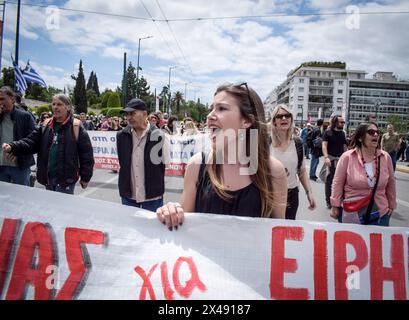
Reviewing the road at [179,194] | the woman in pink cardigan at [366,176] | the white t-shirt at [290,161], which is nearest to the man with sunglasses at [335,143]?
the road at [179,194]

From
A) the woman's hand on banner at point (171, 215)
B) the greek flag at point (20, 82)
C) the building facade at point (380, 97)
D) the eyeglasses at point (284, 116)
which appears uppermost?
Result: the building facade at point (380, 97)

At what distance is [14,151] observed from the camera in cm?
378

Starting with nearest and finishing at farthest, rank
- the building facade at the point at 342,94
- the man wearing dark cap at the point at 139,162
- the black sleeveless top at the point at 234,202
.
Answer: the black sleeveless top at the point at 234,202
the man wearing dark cap at the point at 139,162
the building facade at the point at 342,94

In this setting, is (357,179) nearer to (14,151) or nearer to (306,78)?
(14,151)

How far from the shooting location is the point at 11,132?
14.2 feet

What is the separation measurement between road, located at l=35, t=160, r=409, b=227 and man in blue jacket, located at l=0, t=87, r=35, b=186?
2297mm

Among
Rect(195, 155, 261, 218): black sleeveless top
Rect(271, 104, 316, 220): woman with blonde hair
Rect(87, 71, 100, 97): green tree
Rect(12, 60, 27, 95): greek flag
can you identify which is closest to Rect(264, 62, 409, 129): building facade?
Rect(87, 71, 100, 97): green tree

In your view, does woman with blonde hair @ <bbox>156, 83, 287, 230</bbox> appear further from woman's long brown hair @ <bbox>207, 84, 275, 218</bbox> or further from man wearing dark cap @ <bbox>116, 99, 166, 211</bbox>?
man wearing dark cap @ <bbox>116, 99, 166, 211</bbox>

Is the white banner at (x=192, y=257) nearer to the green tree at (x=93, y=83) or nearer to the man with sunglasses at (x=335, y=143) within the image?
the man with sunglasses at (x=335, y=143)

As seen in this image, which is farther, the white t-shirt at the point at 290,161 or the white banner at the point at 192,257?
the white t-shirt at the point at 290,161

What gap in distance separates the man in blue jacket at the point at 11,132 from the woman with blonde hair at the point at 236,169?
338 centimetres

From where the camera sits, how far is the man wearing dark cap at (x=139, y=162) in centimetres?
370

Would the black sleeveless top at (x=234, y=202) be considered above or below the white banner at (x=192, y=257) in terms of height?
above

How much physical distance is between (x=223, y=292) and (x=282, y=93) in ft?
473
